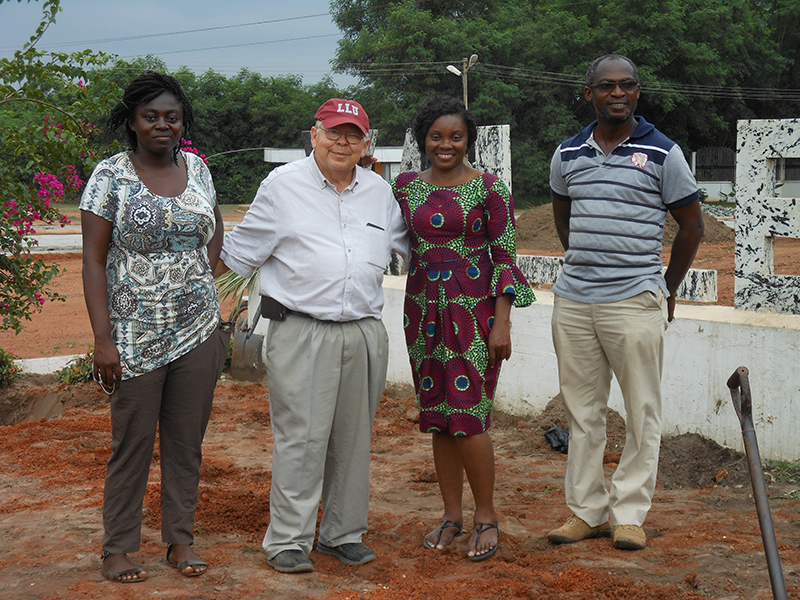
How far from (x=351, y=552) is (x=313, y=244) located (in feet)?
4.34

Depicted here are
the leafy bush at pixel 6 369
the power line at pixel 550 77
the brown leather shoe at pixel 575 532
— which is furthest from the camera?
the power line at pixel 550 77

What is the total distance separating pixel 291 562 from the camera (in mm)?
3340

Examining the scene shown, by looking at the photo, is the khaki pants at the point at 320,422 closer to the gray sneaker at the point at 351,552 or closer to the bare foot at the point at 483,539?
the gray sneaker at the point at 351,552

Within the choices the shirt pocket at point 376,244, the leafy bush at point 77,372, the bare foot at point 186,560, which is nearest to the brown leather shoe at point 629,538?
the shirt pocket at point 376,244

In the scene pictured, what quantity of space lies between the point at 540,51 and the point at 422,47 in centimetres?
500

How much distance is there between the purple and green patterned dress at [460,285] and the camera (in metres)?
3.45

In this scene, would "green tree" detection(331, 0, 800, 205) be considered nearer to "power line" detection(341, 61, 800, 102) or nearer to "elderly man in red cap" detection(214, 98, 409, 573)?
"power line" detection(341, 61, 800, 102)

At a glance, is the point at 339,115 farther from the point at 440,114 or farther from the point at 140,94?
the point at 140,94

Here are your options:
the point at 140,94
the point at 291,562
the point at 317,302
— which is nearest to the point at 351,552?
the point at 291,562

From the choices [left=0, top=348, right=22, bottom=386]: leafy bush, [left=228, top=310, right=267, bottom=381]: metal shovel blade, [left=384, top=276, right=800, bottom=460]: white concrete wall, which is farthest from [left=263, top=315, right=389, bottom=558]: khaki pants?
[left=0, top=348, right=22, bottom=386]: leafy bush

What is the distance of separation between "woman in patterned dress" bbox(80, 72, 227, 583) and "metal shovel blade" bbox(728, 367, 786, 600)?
79.8 inches

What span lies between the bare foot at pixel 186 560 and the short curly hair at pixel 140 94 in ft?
5.22

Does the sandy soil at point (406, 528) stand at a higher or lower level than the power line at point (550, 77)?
lower

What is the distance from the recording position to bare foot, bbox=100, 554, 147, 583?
3189mm
